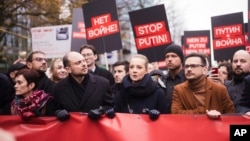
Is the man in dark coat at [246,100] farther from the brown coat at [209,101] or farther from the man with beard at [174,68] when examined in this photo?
the man with beard at [174,68]

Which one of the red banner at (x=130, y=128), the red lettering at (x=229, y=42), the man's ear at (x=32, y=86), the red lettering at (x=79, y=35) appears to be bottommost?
the red banner at (x=130, y=128)

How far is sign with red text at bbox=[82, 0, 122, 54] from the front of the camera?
26.2 feet

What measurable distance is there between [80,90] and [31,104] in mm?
569

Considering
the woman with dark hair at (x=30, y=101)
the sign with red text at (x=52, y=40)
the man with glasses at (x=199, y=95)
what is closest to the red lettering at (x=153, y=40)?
the man with glasses at (x=199, y=95)

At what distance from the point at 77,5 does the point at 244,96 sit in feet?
39.8

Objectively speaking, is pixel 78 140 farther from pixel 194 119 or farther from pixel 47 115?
pixel 194 119

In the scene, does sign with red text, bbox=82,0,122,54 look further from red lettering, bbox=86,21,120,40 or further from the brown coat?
the brown coat

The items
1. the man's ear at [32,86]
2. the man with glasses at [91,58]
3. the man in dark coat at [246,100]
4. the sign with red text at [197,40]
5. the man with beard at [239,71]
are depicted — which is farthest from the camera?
the sign with red text at [197,40]

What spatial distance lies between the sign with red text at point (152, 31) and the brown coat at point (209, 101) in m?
3.00

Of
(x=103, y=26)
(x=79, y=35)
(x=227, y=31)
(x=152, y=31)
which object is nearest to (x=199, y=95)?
(x=152, y=31)

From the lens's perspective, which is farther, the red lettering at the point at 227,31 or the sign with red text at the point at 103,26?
the red lettering at the point at 227,31

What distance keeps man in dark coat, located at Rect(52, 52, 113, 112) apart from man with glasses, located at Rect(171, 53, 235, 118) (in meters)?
0.82

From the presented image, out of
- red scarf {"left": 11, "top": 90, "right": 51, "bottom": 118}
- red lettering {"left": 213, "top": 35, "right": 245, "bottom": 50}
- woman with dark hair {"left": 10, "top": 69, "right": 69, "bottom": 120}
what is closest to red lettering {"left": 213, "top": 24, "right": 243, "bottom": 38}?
red lettering {"left": 213, "top": 35, "right": 245, "bottom": 50}

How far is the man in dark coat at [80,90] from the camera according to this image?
4.64m
